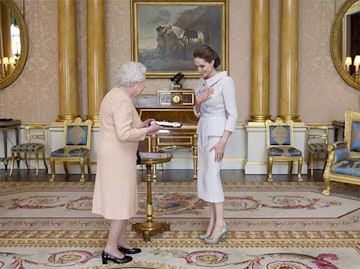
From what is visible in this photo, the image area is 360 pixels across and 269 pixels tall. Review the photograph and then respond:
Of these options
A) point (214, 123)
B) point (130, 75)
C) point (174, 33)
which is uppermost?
point (174, 33)

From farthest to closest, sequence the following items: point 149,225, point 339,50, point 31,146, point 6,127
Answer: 1. point 339,50
2. point 6,127
3. point 31,146
4. point 149,225

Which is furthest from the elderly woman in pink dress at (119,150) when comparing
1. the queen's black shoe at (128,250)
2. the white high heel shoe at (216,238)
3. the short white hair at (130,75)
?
the white high heel shoe at (216,238)

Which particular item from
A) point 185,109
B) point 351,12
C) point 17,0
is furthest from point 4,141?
point 351,12

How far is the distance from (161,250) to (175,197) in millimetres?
2101

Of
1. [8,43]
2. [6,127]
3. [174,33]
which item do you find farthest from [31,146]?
[174,33]

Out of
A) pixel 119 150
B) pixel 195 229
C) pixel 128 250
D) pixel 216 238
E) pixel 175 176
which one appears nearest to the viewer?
pixel 119 150

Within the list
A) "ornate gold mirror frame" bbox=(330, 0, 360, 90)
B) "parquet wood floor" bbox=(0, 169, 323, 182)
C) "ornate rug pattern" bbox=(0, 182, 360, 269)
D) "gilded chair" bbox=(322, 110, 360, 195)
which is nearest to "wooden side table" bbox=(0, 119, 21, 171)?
"parquet wood floor" bbox=(0, 169, 323, 182)

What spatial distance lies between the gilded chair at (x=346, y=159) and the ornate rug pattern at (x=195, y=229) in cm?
26

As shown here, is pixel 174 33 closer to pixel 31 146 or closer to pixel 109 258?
pixel 31 146

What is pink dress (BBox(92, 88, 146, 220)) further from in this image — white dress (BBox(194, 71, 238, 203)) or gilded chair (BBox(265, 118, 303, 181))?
gilded chair (BBox(265, 118, 303, 181))

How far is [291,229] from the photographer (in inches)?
192

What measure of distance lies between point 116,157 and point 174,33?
210 inches

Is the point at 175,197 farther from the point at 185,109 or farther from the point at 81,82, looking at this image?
the point at 81,82

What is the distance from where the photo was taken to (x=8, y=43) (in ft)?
29.0
